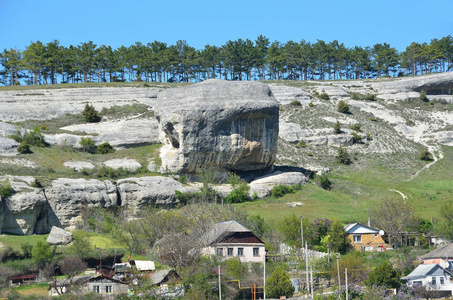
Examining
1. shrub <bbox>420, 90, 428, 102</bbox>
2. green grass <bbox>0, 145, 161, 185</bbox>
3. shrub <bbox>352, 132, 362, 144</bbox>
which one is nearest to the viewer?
green grass <bbox>0, 145, 161, 185</bbox>

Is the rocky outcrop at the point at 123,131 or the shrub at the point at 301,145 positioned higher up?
the rocky outcrop at the point at 123,131

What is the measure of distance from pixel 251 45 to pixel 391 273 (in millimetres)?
77327

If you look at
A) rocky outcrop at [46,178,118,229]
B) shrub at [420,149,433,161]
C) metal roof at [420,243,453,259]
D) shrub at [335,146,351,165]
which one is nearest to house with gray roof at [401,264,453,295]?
metal roof at [420,243,453,259]

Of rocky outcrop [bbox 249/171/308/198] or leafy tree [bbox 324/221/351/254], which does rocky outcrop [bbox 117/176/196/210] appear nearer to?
rocky outcrop [bbox 249/171/308/198]

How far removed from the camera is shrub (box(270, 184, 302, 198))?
69.9m

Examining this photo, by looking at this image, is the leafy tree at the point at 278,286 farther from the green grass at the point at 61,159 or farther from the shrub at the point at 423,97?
the shrub at the point at 423,97

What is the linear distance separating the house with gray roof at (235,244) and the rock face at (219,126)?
1679cm

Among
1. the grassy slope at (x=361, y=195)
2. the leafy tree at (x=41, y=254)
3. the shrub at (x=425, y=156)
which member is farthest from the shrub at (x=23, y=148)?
the shrub at (x=425, y=156)

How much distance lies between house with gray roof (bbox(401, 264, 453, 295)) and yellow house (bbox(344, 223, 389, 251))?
32.2 feet

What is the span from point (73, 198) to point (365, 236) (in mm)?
24563

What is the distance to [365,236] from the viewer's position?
58.2 m

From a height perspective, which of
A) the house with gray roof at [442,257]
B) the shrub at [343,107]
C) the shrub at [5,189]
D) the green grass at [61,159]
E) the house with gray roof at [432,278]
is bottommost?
the house with gray roof at [432,278]

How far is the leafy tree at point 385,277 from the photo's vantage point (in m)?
45.1

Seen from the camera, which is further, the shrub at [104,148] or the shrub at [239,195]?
the shrub at [104,148]
